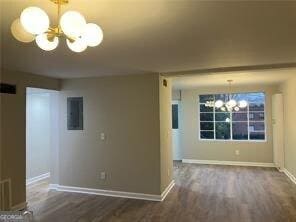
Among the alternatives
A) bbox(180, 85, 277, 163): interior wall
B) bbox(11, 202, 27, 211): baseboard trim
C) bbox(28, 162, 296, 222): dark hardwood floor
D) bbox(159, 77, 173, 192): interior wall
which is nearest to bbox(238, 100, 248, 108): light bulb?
bbox(180, 85, 277, 163): interior wall

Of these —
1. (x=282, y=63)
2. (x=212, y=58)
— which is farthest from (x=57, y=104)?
(x=282, y=63)

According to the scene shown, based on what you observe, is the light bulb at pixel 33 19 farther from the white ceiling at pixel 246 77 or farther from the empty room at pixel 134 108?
the white ceiling at pixel 246 77

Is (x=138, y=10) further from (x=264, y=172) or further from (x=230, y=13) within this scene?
(x=264, y=172)

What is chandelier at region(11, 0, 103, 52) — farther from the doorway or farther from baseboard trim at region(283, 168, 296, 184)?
baseboard trim at region(283, 168, 296, 184)

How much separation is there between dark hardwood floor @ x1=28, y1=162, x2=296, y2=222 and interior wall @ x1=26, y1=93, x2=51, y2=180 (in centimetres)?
69

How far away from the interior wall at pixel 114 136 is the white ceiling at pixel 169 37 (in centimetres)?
69

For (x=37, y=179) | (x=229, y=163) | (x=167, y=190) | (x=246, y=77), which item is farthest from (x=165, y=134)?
(x=229, y=163)

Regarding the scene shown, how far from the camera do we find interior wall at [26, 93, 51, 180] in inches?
240

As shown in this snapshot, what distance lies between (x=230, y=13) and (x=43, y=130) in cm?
573

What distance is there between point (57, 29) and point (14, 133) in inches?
124

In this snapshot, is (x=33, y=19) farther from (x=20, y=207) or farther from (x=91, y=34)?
(x=20, y=207)

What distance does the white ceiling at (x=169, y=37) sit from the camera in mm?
1889

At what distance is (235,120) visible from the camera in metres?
7.80

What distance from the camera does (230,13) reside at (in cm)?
200
